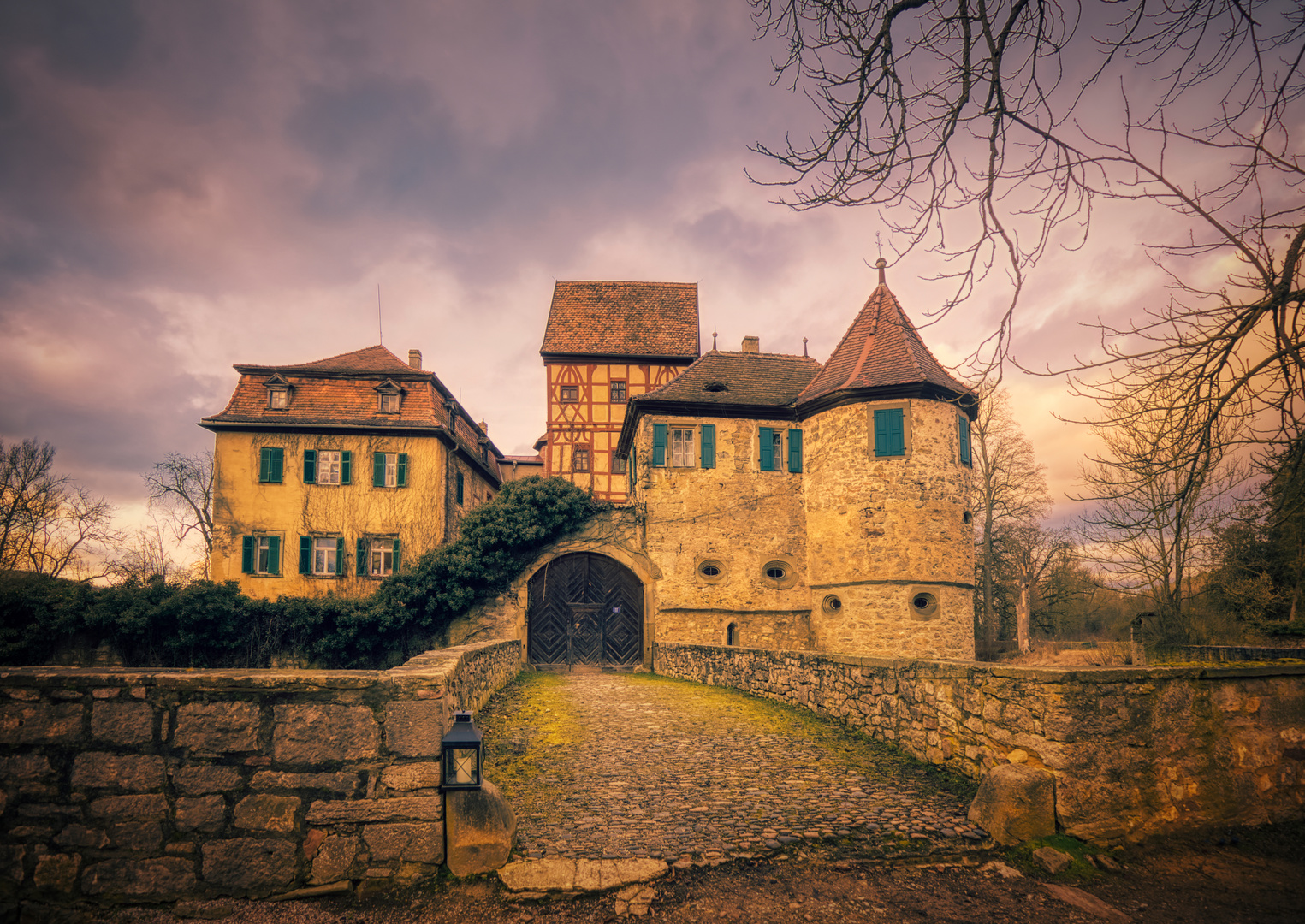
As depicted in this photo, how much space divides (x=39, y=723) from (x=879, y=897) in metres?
4.38

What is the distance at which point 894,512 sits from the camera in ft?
52.5

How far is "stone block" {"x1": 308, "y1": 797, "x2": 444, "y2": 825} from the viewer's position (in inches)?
139

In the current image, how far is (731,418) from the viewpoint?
1862 centimetres

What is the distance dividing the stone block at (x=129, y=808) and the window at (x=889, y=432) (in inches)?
599

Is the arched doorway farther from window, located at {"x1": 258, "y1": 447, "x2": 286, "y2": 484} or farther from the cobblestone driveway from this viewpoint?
the cobblestone driveway

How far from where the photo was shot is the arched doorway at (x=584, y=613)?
18.6m

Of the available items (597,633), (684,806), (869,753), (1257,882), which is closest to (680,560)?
(597,633)

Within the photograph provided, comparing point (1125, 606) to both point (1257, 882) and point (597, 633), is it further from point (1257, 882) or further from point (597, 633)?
point (1257, 882)

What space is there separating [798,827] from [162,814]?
3.62 meters

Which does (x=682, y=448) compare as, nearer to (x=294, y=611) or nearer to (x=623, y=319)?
(x=294, y=611)

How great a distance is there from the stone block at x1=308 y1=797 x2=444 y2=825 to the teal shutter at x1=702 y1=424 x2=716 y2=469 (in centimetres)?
1511

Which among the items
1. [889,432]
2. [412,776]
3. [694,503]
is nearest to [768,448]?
[694,503]

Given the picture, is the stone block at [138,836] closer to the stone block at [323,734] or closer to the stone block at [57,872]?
the stone block at [57,872]

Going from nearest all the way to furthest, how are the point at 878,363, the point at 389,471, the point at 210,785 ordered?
the point at 210,785 < the point at 878,363 < the point at 389,471
